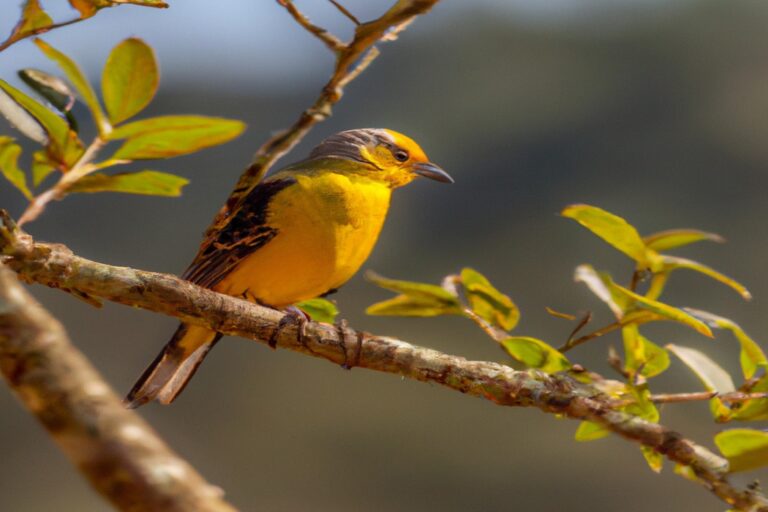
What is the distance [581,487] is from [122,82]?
1588 centimetres

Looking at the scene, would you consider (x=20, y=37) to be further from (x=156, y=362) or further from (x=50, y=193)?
Answer: (x=156, y=362)

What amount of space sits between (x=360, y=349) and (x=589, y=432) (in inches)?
14.4

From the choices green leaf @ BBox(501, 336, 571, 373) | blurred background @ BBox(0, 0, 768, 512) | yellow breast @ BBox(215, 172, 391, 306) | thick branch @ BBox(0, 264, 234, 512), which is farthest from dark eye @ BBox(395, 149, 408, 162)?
blurred background @ BBox(0, 0, 768, 512)

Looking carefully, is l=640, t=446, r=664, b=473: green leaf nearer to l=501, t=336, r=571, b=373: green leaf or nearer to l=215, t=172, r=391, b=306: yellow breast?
l=501, t=336, r=571, b=373: green leaf

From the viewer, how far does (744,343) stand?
1285 mm

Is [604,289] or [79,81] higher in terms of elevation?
[604,289]

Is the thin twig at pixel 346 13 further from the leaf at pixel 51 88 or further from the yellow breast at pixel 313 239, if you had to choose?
the yellow breast at pixel 313 239

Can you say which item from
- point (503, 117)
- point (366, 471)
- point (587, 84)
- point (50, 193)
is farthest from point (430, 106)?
point (50, 193)

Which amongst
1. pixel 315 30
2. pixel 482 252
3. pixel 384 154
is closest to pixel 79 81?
pixel 315 30

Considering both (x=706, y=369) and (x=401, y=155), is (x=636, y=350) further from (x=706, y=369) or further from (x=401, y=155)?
(x=401, y=155)

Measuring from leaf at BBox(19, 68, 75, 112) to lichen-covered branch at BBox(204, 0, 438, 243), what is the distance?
26 cm

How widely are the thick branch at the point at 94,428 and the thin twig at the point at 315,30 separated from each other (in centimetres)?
51

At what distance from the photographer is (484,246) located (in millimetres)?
18656

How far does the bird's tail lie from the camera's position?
2.35 metres
